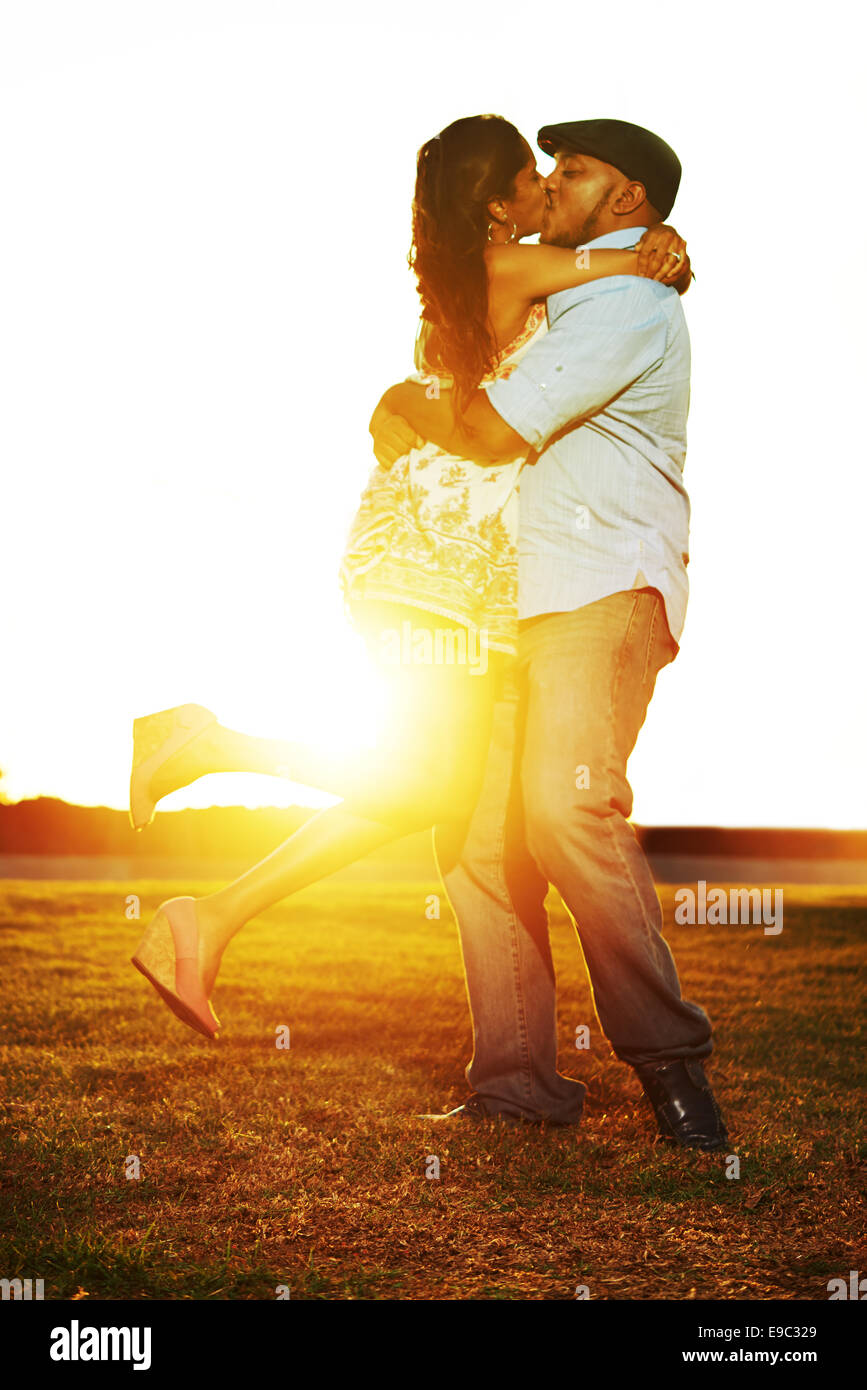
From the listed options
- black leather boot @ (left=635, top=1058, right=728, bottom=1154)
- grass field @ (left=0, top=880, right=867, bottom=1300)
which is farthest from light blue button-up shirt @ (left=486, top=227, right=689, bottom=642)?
grass field @ (left=0, top=880, right=867, bottom=1300)

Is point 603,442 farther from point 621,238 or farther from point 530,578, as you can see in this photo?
point 621,238

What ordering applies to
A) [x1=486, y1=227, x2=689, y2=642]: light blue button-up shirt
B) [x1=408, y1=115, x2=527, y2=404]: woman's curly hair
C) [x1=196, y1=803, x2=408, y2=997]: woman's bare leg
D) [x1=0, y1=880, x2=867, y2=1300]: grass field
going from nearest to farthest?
[x1=0, y1=880, x2=867, y2=1300]: grass field → [x1=486, y1=227, x2=689, y2=642]: light blue button-up shirt → [x1=408, y1=115, x2=527, y2=404]: woman's curly hair → [x1=196, y1=803, x2=408, y2=997]: woman's bare leg

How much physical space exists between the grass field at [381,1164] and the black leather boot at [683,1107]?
60 millimetres

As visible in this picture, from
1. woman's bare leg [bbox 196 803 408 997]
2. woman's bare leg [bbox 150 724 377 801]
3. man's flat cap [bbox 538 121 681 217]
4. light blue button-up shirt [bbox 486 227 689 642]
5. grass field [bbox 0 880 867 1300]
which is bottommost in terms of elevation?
grass field [bbox 0 880 867 1300]

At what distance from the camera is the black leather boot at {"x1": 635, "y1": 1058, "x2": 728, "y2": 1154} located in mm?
2783

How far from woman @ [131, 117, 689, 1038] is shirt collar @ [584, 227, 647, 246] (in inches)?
2.6

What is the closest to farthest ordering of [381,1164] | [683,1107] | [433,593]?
[381,1164] → [683,1107] → [433,593]

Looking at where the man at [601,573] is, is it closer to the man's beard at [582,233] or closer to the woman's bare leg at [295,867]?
the man's beard at [582,233]

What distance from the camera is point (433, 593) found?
290 cm

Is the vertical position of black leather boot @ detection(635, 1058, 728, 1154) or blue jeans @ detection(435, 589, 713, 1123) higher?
blue jeans @ detection(435, 589, 713, 1123)

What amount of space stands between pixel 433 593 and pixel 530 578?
0.23 meters

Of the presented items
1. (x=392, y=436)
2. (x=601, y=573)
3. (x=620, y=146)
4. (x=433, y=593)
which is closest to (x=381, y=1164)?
(x=433, y=593)

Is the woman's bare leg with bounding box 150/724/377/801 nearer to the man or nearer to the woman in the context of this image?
the woman
